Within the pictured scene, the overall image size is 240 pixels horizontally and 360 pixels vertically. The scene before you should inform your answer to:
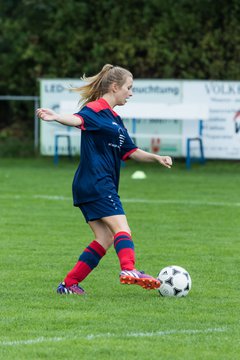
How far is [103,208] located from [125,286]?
3.05 feet

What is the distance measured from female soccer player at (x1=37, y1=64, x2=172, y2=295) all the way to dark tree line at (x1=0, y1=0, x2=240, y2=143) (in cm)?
1659

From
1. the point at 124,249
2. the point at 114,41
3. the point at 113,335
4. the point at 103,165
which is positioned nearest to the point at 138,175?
the point at 114,41

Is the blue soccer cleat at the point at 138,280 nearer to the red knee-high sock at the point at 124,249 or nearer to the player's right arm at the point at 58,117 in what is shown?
the red knee-high sock at the point at 124,249

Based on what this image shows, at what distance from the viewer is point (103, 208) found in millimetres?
7820

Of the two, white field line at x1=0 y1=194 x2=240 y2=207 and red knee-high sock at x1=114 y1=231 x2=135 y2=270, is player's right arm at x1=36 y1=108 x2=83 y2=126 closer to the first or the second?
red knee-high sock at x1=114 y1=231 x2=135 y2=270

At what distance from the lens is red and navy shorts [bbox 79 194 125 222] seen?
7820 mm

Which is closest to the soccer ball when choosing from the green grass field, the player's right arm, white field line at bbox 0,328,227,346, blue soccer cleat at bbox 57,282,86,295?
the green grass field

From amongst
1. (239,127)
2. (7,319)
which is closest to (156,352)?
(7,319)

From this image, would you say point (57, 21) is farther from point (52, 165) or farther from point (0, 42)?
point (52, 165)

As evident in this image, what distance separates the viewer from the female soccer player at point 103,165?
7828mm

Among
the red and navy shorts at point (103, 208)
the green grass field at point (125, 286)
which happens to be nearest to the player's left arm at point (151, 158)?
the red and navy shorts at point (103, 208)

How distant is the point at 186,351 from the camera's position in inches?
237

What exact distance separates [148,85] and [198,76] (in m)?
2.21

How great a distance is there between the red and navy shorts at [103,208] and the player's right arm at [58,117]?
0.60m
